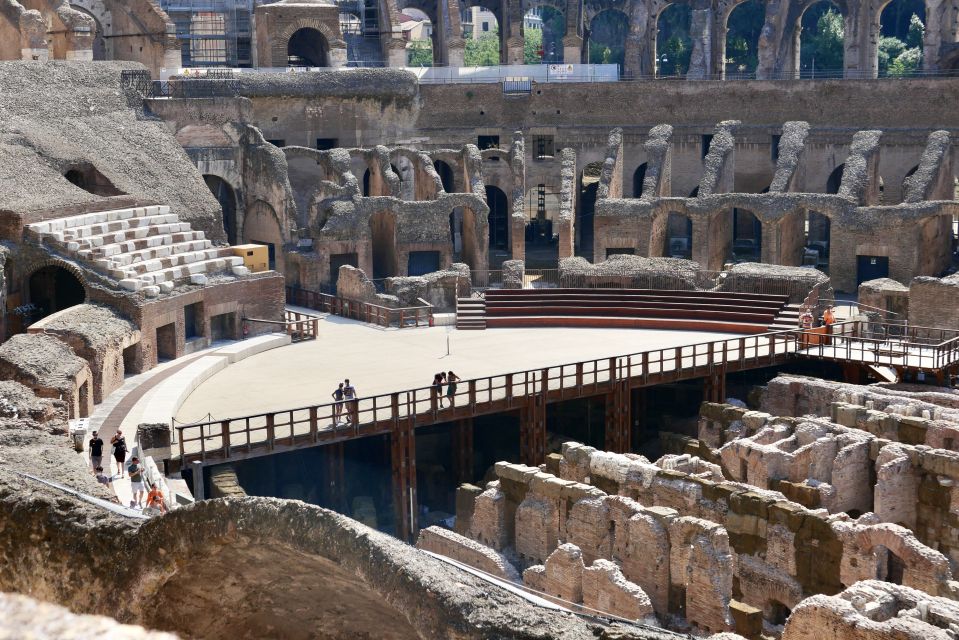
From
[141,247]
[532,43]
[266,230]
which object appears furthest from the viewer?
[532,43]

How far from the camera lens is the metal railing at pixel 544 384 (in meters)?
25.1

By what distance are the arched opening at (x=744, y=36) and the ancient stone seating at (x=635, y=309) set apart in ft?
102

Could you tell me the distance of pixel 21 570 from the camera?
48.4 feet

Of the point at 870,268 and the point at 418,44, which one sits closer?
the point at 870,268

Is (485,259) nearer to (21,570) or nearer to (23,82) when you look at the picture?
(23,82)

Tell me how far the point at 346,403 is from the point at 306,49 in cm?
2600

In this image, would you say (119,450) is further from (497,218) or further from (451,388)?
(497,218)

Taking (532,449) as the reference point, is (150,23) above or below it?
above

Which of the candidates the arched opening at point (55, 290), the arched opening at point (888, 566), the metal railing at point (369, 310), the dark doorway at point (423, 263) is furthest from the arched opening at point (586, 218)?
the arched opening at point (888, 566)

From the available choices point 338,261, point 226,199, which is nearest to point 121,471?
point 338,261

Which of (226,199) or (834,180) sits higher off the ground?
(834,180)

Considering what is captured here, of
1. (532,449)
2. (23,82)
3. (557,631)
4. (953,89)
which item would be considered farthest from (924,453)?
(23,82)

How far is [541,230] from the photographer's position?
4809cm

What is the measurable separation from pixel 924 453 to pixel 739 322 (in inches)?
458
